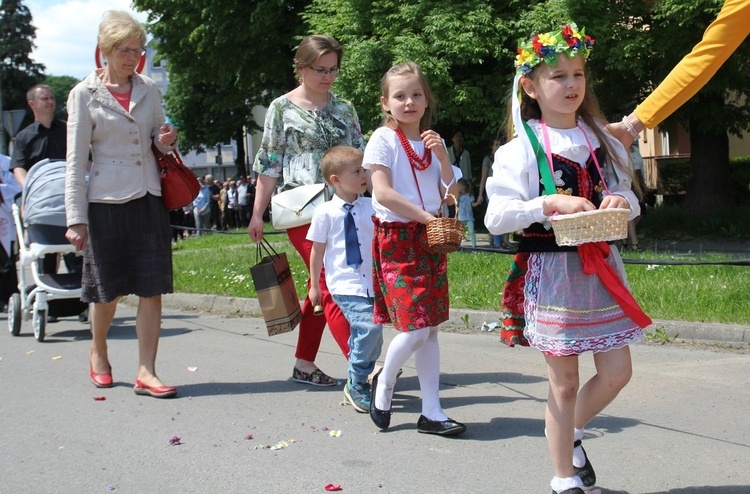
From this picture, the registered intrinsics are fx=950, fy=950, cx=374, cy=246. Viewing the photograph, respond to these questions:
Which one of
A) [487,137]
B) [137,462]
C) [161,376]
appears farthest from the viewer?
[487,137]

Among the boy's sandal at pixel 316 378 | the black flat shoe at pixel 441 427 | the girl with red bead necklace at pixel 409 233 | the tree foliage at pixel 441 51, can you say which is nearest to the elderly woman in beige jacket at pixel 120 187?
the boy's sandal at pixel 316 378

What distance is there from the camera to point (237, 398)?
19.3 feet

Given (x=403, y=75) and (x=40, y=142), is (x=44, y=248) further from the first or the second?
(x=403, y=75)

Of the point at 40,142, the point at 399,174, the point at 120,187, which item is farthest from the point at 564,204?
the point at 40,142

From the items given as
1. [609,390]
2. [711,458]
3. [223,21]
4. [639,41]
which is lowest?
[711,458]

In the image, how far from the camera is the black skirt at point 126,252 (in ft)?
19.1

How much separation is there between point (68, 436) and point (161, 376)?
5.25ft

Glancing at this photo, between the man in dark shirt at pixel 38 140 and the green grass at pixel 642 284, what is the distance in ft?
8.06

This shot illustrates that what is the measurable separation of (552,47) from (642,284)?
5610 millimetres

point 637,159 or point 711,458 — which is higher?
point 637,159

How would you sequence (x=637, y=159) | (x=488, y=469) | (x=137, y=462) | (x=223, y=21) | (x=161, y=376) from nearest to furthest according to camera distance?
(x=488, y=469) < (x=137, y=462) < (x=161, y=376) < (x=637, y=159) < (x=223, y=21)

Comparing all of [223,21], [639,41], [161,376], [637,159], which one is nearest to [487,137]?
[639,41]

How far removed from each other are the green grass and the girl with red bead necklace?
327 cm

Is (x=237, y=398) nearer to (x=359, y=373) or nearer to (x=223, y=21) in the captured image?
(x=359, y=373)
